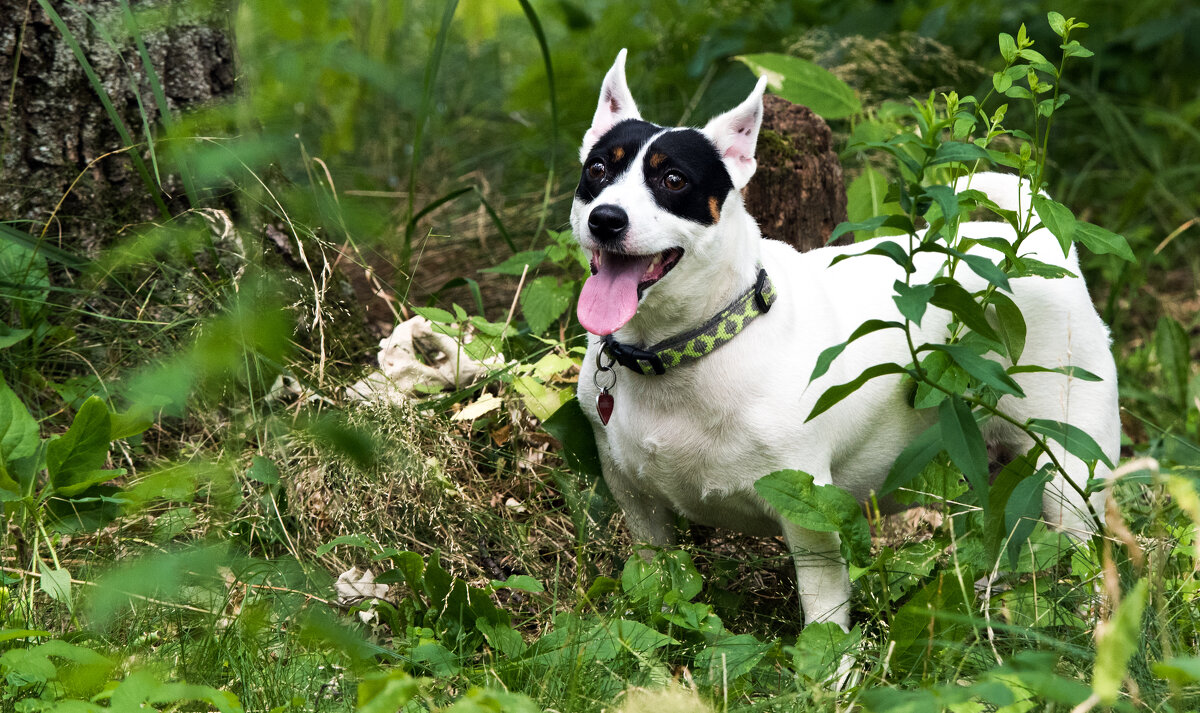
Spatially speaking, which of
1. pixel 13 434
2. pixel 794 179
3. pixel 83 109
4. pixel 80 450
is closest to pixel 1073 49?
pixel 794 179

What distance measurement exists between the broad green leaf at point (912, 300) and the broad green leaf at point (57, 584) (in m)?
1.86

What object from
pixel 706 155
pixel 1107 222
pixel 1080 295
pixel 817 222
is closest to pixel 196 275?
pixel 706 155

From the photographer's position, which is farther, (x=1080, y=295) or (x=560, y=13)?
(x=560, y=13)

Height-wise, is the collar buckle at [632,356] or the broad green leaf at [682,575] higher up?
the collar buckle at [632,356]

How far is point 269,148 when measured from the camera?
1350 millimetres

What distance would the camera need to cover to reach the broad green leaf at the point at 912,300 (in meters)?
1.90

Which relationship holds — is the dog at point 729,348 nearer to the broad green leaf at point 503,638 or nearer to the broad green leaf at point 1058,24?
the broad green leaf at point 1058,24

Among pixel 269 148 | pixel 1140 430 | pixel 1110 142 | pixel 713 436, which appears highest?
pixel 269 148

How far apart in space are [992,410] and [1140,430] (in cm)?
230

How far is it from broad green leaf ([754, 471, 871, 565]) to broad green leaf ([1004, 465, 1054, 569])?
1.01ft

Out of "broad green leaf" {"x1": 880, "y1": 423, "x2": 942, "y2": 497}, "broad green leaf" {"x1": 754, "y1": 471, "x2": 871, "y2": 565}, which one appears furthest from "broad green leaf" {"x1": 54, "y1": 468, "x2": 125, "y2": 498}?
"broad green leaf" {"x1": 880, "y1": 423, "x2": 942, "y2": 497}

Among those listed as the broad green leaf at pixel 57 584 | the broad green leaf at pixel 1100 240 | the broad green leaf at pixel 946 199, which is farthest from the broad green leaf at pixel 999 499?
the broad green leaf at pixel 57 584

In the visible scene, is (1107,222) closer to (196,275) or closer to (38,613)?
(196,275)

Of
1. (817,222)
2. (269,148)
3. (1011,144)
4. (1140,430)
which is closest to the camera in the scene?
(269,148)
